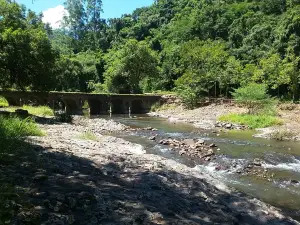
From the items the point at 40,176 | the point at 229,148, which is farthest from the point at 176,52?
the point at 40,176

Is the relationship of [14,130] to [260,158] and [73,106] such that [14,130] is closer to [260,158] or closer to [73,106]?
[260,158]

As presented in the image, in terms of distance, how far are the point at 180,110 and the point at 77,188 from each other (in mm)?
45195

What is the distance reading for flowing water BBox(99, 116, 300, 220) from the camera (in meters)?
12.8

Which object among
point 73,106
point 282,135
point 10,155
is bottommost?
point 282,135

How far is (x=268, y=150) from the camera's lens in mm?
22172

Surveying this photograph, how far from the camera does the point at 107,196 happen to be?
788cm

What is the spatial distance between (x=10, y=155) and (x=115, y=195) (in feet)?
12.0

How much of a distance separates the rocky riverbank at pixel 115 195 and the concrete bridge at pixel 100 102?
38561 mm

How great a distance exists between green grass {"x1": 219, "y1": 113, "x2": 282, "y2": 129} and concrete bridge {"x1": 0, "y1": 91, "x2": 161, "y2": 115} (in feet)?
64.4

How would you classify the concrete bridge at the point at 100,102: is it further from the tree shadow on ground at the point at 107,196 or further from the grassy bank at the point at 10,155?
the tree shadow on ground at the point at 107,196

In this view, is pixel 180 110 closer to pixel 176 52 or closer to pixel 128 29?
pixel 176 52

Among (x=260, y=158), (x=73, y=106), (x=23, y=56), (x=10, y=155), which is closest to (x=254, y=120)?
(x=260, y=158)

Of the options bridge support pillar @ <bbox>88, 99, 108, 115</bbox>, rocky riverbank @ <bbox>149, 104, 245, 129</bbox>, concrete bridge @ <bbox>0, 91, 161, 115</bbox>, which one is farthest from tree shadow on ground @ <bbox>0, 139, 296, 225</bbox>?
bridge support pillar @ <bbox>88, 99, 108, 115</bbox>

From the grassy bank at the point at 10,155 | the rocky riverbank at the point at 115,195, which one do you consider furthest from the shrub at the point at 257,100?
the grassy bank at the point at 10,155
